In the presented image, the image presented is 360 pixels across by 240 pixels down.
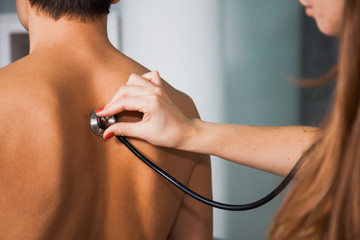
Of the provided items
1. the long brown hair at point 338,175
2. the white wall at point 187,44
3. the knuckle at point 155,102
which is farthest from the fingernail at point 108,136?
the white wall at point 187,44

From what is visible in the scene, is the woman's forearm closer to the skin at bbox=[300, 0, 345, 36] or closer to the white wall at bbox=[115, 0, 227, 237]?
the skin at bbox=[300, 0, 345, 36]

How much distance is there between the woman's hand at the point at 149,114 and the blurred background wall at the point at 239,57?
1257 millimetres

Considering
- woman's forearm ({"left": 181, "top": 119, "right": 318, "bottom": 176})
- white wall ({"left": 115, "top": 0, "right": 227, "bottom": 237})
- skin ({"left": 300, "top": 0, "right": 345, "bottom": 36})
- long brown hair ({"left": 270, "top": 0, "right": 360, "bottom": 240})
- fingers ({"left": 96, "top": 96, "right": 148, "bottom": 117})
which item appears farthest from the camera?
white wall ({"left": 115, "top": 0, "right": 227, "bottom": 237})

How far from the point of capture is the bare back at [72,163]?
0.75 metres

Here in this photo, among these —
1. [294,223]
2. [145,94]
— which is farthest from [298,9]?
[294,223]

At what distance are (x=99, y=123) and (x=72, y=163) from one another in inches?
3.7

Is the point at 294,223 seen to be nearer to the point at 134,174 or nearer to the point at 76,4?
the point at 134,174

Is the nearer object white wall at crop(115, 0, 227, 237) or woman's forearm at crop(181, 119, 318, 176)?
woman's forearm at crop(181, 119, 318, 176)

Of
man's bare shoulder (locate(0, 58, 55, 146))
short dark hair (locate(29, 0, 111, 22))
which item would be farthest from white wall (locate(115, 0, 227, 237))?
man's bare shoulder (locate(0, 58, 55, 146))

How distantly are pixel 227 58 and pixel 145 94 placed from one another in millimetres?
1404

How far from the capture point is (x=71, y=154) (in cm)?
→ 80

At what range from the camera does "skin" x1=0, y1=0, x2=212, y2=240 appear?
0.75 metres

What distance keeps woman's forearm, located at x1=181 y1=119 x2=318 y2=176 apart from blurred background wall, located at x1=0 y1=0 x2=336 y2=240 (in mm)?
1200

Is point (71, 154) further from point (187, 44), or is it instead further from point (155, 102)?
point (187, 44)
